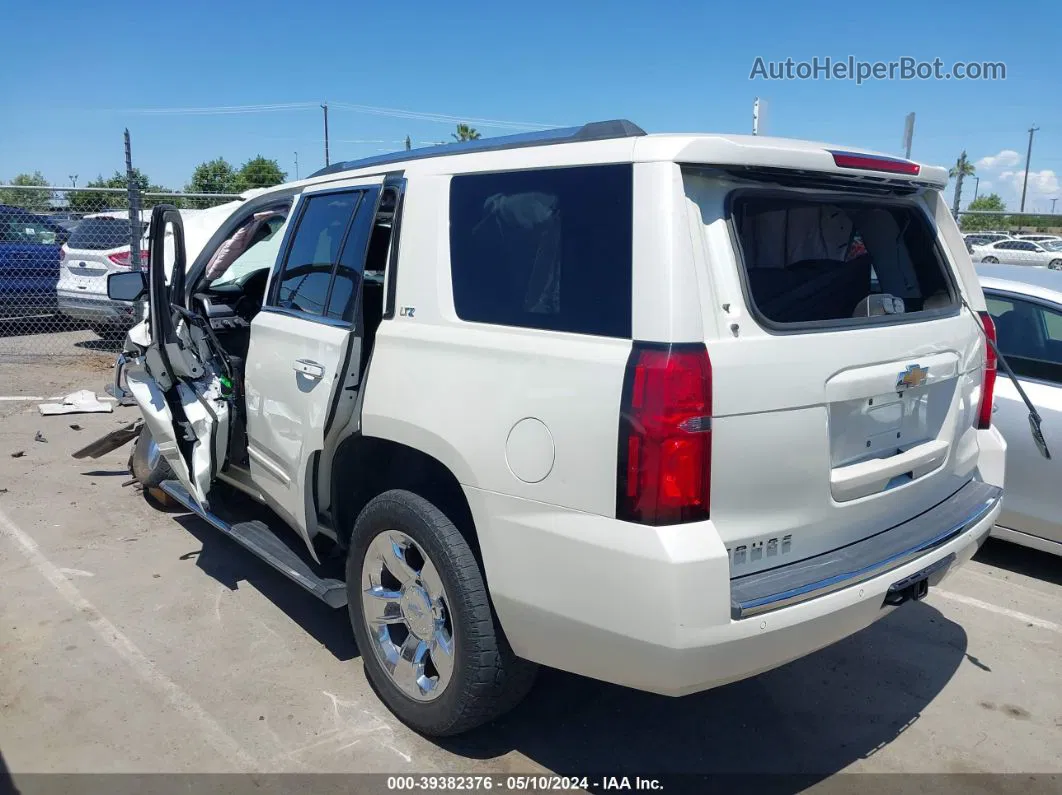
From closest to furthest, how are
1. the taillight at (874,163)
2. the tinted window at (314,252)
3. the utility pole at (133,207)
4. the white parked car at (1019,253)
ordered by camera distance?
the taillight at (874,163) → the tinted window at (314,252) → the utility pole at (133,207) → the white parked car at (1019,253)

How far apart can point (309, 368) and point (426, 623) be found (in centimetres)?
116

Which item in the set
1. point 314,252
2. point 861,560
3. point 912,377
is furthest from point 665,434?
point 314,252

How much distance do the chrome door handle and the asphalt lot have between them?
1291mm

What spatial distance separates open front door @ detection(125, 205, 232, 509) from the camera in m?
4.21

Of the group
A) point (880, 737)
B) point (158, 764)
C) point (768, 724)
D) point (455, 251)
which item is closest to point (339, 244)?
point (455, 251)

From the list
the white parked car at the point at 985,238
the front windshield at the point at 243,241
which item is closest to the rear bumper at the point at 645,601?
the front windshield at the point at 243,241

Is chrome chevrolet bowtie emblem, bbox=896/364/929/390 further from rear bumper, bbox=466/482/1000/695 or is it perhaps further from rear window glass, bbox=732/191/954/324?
rear bumper, bbox=466/482/1000/695

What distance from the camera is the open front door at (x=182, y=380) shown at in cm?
421

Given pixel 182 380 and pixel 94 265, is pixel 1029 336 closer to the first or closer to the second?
pixel 182 380

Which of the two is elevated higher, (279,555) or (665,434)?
(665,434)

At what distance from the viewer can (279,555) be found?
12.5 feet

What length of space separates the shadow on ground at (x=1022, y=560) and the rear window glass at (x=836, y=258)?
2.36 m

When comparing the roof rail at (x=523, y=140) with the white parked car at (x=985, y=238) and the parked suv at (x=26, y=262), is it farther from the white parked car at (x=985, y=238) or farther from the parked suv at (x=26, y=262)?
the white parked car at (x=985, y=238)

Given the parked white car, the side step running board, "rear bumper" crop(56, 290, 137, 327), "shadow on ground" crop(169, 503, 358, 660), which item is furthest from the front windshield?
"rear bumper" crop(56, 290, 137, 327)
